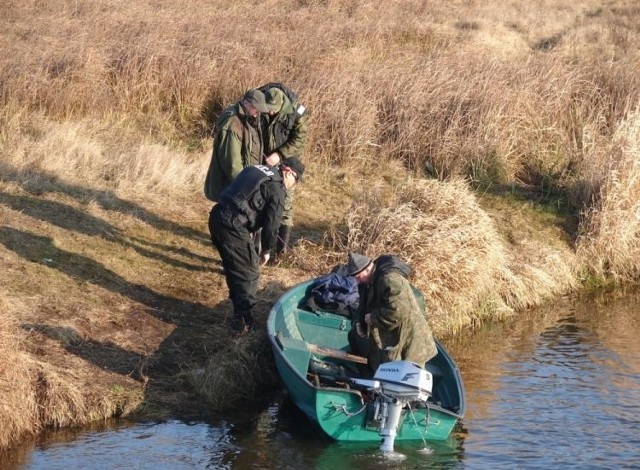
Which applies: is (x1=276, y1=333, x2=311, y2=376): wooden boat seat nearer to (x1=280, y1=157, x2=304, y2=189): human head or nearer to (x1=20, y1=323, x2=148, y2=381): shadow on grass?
(x1=20, y1=323, x2=148, y2=381): shadow on grass

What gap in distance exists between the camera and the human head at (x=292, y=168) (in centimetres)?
1030

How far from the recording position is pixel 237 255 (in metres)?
9.88

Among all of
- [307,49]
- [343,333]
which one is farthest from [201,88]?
[343,333]

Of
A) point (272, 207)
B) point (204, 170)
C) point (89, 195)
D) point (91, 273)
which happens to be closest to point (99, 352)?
point (91, 273)

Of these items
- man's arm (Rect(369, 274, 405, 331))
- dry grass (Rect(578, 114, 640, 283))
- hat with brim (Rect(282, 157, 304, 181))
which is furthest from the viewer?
dry grass (Rect(578, 114, 640, 283))

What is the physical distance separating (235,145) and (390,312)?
3.39 metres

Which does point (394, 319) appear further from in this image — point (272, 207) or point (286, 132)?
point (286, 132)

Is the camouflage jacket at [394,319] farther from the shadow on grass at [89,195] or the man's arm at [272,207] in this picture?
the shadow on grass at [89,195]

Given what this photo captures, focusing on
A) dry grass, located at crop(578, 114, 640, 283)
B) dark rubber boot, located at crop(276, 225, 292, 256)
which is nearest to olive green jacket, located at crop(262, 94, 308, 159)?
dark rubber boot, located at crop(276, 225, 292, 256)

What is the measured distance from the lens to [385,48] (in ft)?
65.4

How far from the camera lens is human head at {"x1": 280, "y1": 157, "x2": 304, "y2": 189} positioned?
10305mm

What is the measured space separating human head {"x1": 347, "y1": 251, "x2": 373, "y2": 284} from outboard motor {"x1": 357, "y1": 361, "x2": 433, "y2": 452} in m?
0.81

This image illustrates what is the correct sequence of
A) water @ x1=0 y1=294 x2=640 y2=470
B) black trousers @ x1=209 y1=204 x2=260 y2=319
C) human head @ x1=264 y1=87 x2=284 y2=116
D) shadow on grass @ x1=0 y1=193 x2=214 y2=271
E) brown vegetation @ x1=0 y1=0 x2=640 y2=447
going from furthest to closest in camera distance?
shadow on grass @ x1=0 y1=193 x2=214 y2=271 → human head @ x1=264 y1=87 x2=284 y2=116 → black trousers @ x1=209 y1=204 x2=260 y2=319 → brown vegetation @ x1=0 y1=0 x2=640 y2=447 → water @ x1=0 y1=294 x2=640 y2=470

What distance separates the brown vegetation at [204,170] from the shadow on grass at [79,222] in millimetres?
32
